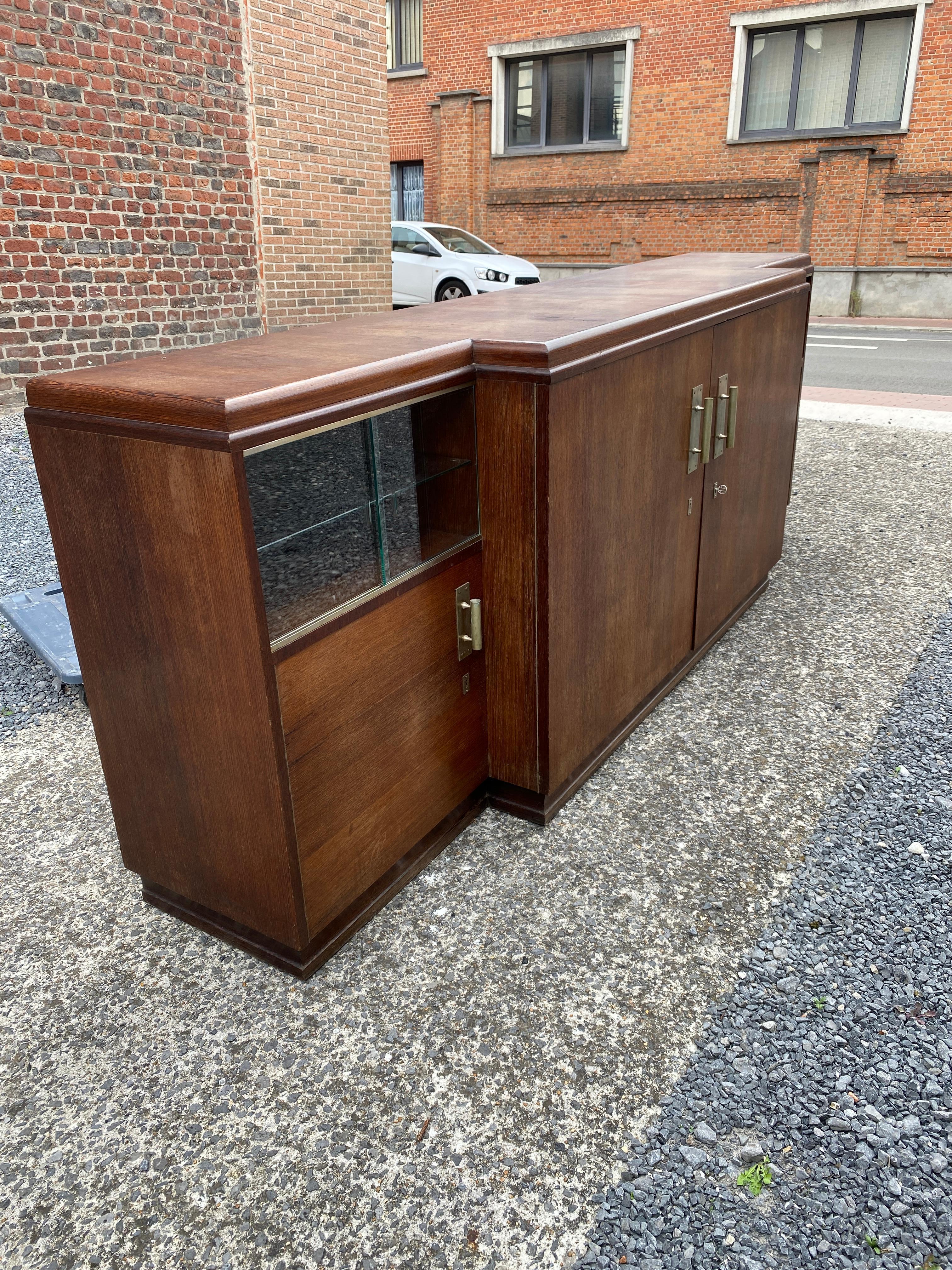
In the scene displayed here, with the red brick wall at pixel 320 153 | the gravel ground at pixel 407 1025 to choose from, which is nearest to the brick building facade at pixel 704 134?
the red brick wall at pixel 320 153

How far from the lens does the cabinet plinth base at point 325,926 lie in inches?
87.6

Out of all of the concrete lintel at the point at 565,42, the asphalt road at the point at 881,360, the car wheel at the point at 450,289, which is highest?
the concrete lintel at the point at 565,42

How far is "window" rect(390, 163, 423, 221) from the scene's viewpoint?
780 inches

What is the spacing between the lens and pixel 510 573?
8.25 feet

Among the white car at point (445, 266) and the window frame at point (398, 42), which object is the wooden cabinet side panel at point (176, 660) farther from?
the window frame at point (398, 42)

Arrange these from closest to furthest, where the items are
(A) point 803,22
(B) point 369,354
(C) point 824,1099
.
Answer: (C) point 824,1099 < (B) point 369,354 < (A) point 803,22

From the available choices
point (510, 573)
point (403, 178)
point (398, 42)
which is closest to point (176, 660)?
point (510, 573)

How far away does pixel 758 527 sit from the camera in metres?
4.14

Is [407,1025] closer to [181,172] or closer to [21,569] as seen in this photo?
[21,569]

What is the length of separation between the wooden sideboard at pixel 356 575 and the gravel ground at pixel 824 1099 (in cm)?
86

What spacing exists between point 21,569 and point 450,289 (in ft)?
33.6

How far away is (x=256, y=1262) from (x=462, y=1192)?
376 millimetres

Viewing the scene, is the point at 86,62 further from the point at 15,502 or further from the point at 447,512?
the point at 447,512

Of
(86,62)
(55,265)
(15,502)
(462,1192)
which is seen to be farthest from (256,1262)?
(86,62)
